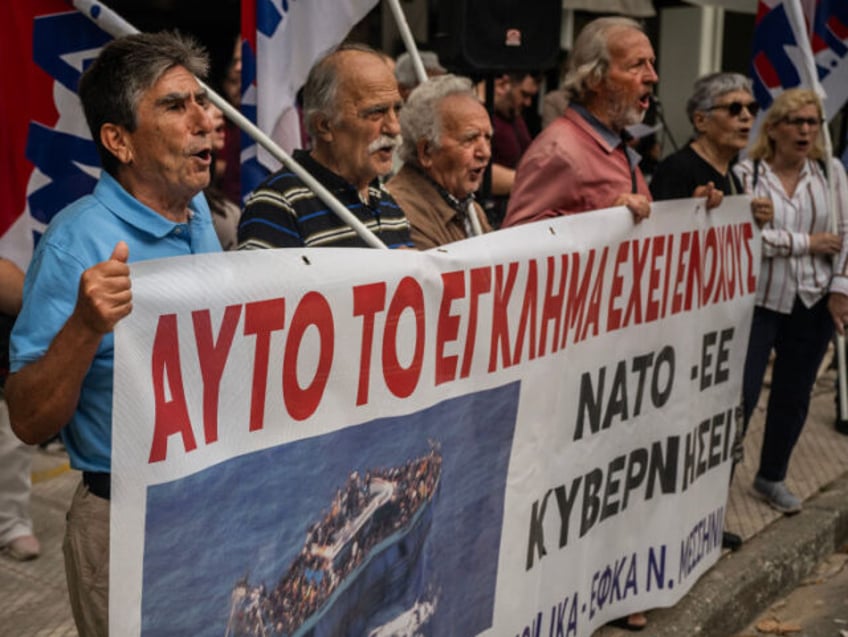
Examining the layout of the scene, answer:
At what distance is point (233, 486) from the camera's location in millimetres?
2273

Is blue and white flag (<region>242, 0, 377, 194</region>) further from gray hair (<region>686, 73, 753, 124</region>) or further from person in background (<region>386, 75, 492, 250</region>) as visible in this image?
gray hair (<region>686, 73, 753, 124</region>)

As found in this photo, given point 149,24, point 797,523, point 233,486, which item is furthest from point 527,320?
point 149,24

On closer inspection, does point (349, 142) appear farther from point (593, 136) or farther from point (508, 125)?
point (508, 125)

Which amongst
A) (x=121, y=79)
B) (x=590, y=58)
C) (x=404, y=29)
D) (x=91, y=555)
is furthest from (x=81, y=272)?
(x=590, y=58)

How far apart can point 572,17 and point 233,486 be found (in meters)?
9.45

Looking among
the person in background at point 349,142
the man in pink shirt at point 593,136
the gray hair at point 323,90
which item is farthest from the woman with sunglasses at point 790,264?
the gray hair at point 323,90

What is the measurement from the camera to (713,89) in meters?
4.64

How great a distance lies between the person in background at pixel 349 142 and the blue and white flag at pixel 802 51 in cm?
262

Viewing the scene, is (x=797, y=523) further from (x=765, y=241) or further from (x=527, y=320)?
(x=527, y=320)

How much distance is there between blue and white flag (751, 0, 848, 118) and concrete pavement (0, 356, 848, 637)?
6.01ft

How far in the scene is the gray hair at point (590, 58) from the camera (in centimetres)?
397

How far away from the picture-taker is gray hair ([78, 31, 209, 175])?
2354mm

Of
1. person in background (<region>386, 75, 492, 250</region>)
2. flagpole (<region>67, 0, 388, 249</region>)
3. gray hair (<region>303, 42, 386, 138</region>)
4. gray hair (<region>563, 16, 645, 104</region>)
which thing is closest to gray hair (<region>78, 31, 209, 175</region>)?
flagpole (<region>67, 0, 388, 249</region>)

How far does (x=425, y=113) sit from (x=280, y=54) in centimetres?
49
